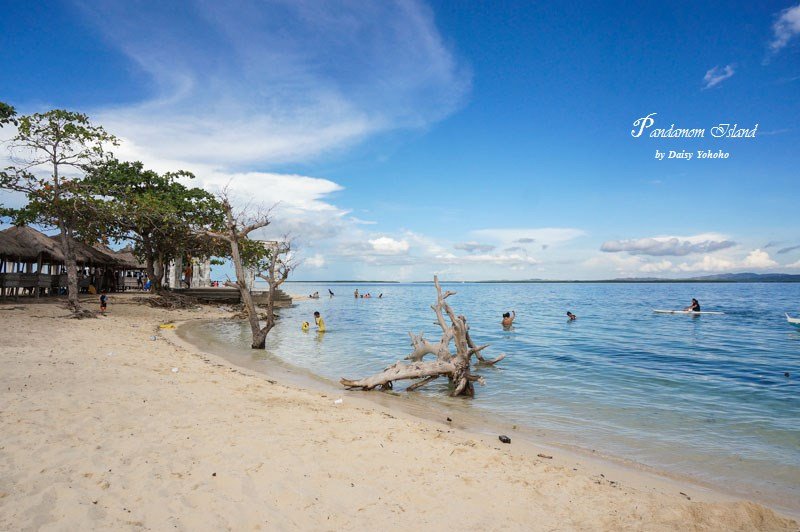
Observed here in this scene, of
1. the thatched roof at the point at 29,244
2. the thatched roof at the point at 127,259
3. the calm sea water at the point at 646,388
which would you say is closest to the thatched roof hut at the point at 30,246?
the thatched roof at the point at 29,244

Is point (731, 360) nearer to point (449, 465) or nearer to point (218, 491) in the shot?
point (449, 465)

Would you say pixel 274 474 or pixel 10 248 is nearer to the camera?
pixel 274 474

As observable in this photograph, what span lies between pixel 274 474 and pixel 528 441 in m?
4.53

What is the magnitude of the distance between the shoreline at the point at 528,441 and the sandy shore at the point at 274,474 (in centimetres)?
10

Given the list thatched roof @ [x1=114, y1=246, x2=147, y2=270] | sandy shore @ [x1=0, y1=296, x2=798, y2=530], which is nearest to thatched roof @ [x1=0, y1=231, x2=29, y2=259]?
thatched roof @ [x1=114, y1=246, x2=147, y2=270]

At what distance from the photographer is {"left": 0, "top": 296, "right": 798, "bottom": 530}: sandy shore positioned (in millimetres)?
4160

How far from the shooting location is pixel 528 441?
7547 mm

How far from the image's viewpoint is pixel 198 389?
8648 millimetres

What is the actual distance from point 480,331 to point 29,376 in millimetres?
22741

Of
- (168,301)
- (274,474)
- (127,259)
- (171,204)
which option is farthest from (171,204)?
(274,474)

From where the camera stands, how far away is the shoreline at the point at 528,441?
5738 millimetres

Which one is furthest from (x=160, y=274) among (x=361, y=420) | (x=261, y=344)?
(x=361, y=420)

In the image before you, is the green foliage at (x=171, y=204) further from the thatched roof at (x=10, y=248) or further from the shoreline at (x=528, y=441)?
the shoreline at (x=528, y=441)

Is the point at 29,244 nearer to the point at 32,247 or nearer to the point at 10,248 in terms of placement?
the point at 32,247
